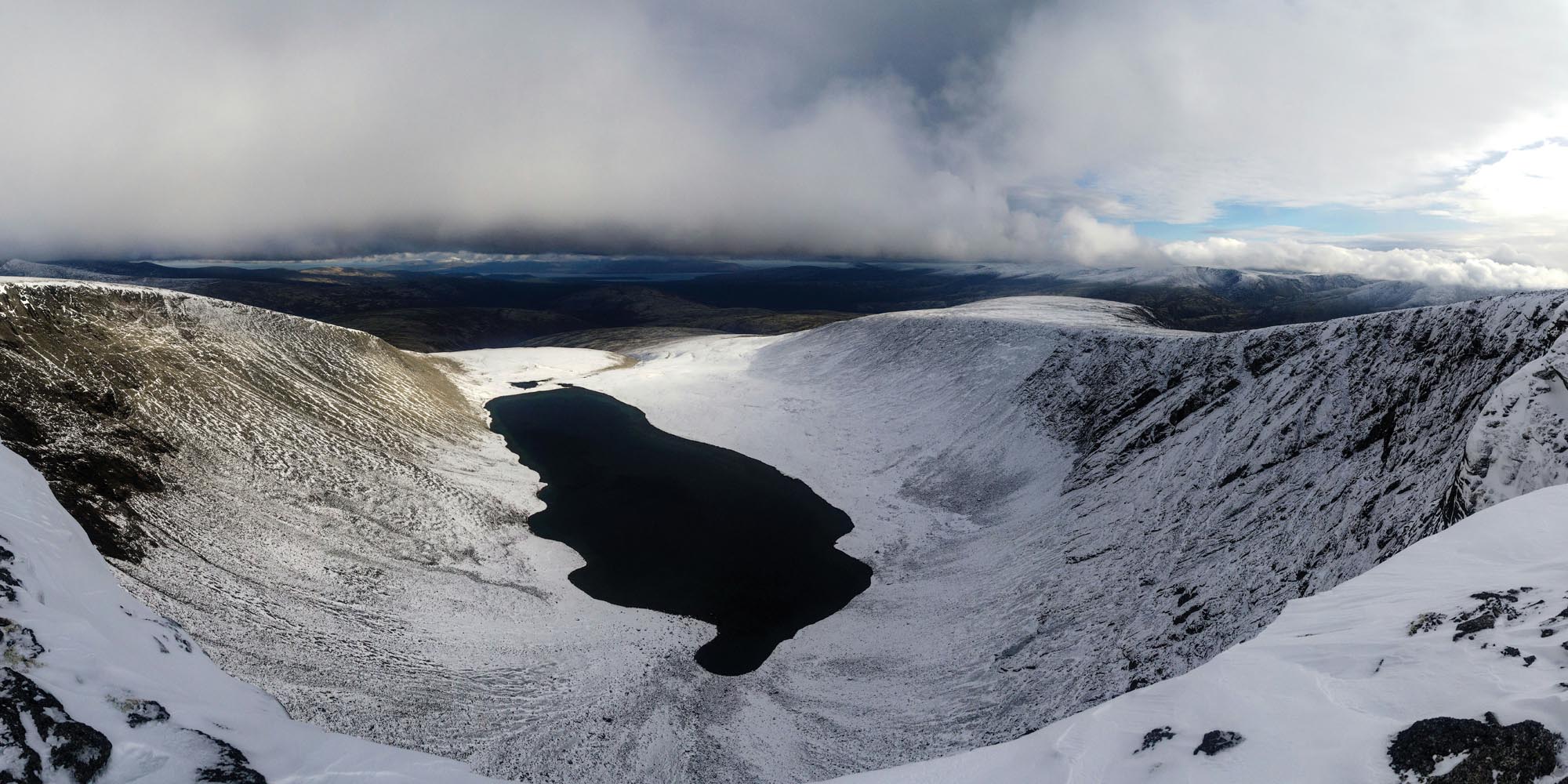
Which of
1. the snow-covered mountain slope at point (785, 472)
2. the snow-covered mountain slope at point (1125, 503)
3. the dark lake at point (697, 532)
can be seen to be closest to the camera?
the snow-covered mountain slope at point (785, 472)

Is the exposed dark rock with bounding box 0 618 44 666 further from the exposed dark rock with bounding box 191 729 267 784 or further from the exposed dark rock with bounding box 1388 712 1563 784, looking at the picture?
the exposed dark rock with bounding box 1388 712 1563 784

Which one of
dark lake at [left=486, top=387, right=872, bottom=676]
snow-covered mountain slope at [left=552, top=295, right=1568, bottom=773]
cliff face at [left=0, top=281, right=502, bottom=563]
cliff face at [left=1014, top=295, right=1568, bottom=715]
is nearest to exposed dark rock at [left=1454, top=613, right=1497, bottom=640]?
cliff face at [left=1014, top=295, right=1568, bottom=715]

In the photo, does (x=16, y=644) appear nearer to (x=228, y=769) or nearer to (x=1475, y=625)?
(x=228, y=769)

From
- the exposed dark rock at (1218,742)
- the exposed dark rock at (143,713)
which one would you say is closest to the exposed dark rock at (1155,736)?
the exposed dark rock at (1218,742)

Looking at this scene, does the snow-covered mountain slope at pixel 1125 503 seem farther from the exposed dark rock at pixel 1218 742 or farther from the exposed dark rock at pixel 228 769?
the exposed dark rock at pixel 228 769

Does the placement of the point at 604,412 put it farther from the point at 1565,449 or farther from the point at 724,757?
the point at 1565,449

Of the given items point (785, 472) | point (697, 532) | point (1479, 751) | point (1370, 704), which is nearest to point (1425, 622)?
point (1370, 704)

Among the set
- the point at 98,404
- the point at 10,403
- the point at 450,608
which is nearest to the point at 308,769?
the point at 450,608
